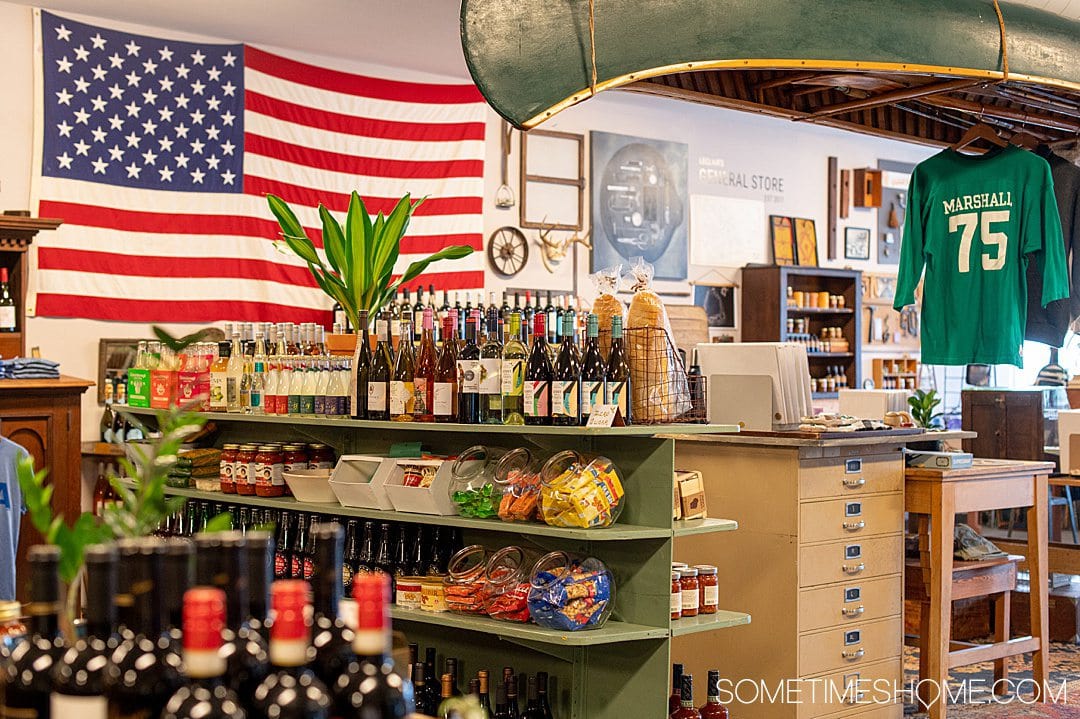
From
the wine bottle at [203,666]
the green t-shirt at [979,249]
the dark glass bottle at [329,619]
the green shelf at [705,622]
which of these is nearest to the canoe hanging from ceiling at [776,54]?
the green t-shirt at [979,249]

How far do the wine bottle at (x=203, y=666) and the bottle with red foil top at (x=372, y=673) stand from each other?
0.14m

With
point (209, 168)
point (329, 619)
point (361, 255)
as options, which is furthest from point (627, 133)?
point (329, 619)

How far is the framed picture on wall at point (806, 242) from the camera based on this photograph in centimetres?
1081

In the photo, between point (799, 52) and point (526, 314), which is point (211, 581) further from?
point (799, 52)

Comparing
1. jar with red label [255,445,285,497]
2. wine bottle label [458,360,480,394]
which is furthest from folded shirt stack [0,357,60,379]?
wine bottle label [458,360,480,394]

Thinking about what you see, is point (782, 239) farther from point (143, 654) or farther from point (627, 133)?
point (143, 654)

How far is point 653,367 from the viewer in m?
3.70

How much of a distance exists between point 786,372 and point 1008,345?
1.12 metres

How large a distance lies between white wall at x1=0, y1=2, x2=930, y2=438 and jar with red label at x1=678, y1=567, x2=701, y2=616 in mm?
4357

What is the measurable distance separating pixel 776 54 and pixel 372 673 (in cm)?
290

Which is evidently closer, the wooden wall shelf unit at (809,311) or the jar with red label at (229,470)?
the jar with red label at (229,470)

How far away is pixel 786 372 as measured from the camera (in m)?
5.05

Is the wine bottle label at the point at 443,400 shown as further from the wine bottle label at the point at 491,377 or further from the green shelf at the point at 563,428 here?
the wine bottle label at the point at 491,377

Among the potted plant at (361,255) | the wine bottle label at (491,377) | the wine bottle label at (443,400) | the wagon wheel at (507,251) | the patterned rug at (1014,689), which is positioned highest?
the wagon wheel at (507,251)
